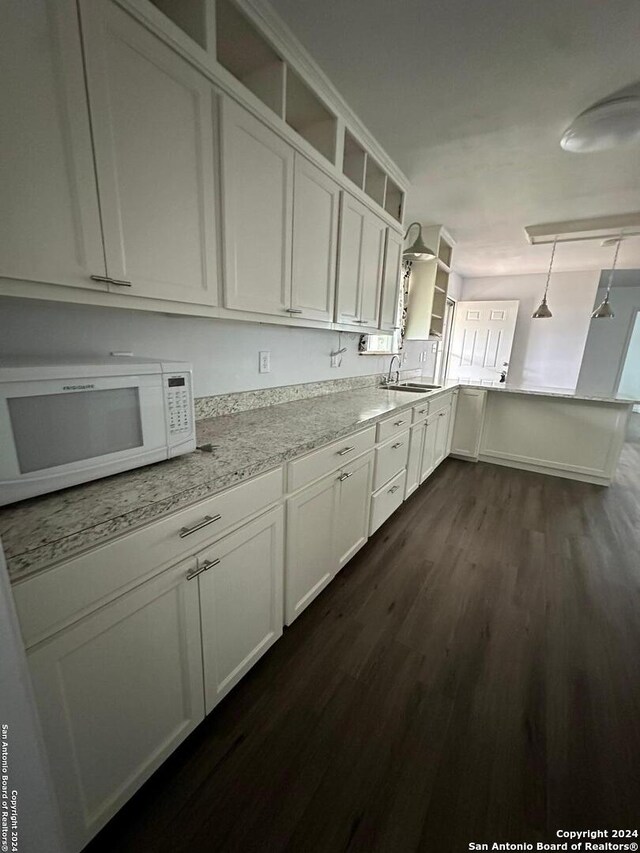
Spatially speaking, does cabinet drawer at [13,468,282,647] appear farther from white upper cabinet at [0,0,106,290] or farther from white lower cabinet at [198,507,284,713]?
white upper cabinet at [0,0,106,290]

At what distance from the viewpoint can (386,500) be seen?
236cm

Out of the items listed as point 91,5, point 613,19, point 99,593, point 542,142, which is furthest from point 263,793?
point 542,142

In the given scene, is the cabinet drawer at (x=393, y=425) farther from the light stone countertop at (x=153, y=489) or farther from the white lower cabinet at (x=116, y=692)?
the white lower cabinet at (x=116, y=692)

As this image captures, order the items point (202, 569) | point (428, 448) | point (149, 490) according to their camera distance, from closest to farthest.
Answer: point (149, 490) → point (202, 569) → point (428, 448)

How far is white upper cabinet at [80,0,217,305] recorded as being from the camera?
0.88 meters

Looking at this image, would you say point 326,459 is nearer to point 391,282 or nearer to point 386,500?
point 386,500

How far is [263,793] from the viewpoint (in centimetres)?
104

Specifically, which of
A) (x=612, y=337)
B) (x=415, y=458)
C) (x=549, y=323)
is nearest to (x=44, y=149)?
(x=415, y=458)

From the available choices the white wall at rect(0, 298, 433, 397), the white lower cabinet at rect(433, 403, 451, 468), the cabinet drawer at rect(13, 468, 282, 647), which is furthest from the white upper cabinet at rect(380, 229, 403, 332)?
the cabinet drawer at rect(13, 468, 282, 647)

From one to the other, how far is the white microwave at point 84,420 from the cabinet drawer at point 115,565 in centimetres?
20

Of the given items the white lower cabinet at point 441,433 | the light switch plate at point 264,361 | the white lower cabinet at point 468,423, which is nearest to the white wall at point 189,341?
the light switch plate at point 264,361

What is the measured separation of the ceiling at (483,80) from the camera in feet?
4.08

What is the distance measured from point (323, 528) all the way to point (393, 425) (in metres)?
0.93

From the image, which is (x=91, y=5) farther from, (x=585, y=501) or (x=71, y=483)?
(x=585, y=501)
